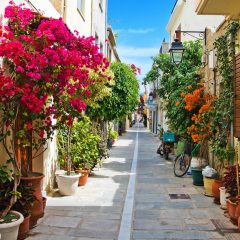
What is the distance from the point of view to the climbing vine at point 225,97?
8.48 meters

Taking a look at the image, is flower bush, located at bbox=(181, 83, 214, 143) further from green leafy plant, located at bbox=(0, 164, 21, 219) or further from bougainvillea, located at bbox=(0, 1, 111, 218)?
green leafy plant, located at bbox=(0, 164, 21, 219)

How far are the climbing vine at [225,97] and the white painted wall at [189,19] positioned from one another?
27.0 ft

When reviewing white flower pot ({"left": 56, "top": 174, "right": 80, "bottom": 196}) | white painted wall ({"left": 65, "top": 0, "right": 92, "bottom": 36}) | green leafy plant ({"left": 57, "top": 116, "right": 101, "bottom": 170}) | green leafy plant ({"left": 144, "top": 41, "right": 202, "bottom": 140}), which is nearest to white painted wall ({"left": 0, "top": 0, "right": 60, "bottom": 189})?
white flower pot ({"left": 56, "top": 174, "right": 80, "bottom": 196})

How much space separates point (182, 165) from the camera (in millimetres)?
12117

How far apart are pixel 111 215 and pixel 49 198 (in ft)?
6.18

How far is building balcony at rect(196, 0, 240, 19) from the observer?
773cm

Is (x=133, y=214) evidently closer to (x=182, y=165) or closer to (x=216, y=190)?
(x=216, y=190)

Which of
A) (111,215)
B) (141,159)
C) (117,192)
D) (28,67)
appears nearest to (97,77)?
(117,192)

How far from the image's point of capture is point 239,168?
709 centimetres

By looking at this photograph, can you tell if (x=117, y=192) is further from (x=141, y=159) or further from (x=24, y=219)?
(x=141, y=159)

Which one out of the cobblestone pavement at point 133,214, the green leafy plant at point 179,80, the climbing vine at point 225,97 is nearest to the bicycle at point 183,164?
the cobblestone pavement at point 133,214

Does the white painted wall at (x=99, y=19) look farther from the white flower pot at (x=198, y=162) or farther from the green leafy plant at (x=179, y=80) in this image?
the white flower pot at (x=198, y=162)

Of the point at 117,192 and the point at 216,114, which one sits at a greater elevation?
the point at 216,114

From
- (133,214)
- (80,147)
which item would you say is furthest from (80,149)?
(133,214)
